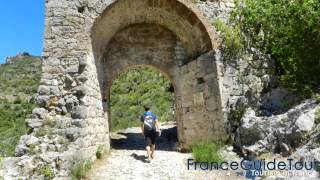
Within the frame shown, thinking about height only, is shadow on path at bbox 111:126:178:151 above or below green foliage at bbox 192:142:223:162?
below

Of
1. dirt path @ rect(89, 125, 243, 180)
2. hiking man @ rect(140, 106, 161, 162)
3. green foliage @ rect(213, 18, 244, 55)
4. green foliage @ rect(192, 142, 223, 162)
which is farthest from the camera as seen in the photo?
green foliage @ rect(213, 18, 244, 55)

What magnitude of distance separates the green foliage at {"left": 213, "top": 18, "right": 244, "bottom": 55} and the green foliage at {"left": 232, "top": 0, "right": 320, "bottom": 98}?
31 centimetres

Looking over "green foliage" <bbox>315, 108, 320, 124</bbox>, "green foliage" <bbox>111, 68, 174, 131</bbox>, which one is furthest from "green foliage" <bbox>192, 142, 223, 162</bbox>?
"green foliage" <bbox>111, 68, 174, 131</bbox>

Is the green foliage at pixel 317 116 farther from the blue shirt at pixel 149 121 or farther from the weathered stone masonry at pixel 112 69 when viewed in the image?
the blue shirt at pixel 149 121

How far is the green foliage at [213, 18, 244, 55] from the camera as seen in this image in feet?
26.4

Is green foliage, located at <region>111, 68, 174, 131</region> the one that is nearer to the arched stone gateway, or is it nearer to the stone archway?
the stone archway

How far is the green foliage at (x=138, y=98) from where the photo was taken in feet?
65.2

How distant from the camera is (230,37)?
26.4 ft

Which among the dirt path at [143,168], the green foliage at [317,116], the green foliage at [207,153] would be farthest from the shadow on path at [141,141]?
the green foliage at [317,116]

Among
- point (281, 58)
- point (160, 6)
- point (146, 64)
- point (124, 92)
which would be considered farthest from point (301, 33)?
point (124, 92)

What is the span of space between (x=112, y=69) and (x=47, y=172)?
4070 mm

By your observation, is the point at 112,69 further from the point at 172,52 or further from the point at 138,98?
the point at 138,98

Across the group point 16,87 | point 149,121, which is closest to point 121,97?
point 16,87

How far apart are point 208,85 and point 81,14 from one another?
337 cm
